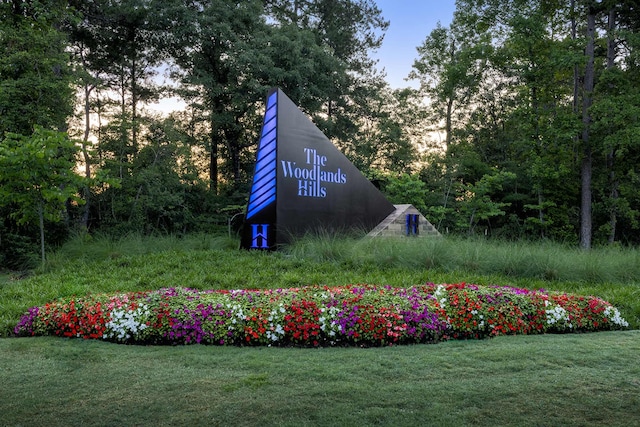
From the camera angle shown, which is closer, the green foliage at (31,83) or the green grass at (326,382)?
the green grass at (326,382)

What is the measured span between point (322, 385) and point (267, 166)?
8062 millimetres

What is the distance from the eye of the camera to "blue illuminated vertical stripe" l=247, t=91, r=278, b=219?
10.8 meters

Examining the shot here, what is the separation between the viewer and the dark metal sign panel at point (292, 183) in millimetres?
10789

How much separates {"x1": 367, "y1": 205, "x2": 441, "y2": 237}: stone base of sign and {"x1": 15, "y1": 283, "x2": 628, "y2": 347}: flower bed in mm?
6501

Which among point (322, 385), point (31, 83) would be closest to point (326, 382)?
point (322, 385)

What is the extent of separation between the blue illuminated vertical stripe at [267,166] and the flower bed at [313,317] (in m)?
5.18

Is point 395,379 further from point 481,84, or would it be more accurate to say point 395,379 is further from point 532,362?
point 481,84

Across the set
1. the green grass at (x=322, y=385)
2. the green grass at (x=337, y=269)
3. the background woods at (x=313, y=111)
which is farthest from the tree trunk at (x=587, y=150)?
the green grass at (x=322, y=385)

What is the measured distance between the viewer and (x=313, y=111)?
1897cm

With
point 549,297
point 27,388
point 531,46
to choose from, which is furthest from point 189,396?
point 531,46

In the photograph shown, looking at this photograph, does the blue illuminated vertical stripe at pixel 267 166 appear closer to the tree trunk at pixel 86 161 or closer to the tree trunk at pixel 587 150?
the tree trunk at pixel 86 161

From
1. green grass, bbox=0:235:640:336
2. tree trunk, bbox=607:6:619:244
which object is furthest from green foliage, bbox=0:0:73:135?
tree trunk, bbox=607:6:619:244

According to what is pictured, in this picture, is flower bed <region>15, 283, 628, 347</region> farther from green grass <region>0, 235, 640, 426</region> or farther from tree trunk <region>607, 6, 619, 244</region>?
tree trunk <region>607, 6, 619, 244</region>

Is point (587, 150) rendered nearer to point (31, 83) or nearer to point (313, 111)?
point (313, 111)
